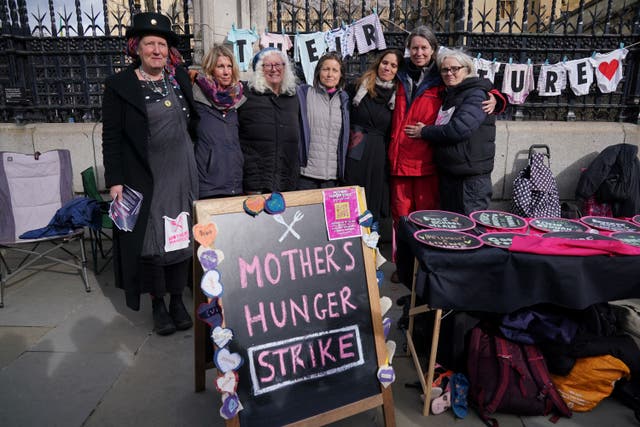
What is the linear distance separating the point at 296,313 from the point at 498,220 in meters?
1.47

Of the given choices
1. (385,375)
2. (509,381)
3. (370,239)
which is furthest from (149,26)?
(509,381)

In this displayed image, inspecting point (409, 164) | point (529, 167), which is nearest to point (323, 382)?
point (409, 164)

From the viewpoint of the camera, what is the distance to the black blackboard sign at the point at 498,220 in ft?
8.51

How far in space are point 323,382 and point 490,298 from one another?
1003 mm

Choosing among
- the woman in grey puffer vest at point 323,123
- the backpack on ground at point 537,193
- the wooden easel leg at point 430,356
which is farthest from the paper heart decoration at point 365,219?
the backpack on ground at point 537,193

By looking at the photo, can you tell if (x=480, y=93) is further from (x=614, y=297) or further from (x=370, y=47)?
(x=370, y=47)

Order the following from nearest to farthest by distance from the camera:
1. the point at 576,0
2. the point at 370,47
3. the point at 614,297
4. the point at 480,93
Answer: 1. the point at 614,297
2. the point at 480,93
3. the point at 370,47
4. the point at 576,0

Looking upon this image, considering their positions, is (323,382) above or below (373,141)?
below

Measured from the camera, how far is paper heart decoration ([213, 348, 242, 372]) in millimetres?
1814

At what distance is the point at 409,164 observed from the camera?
146 inches

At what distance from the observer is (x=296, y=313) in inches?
80.9

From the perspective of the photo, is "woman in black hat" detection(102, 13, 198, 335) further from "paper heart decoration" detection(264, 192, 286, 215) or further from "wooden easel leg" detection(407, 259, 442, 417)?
"wooden easel leg" detection(407, 259, 442, 417)

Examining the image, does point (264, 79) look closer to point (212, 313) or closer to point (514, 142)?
point (212, 313)

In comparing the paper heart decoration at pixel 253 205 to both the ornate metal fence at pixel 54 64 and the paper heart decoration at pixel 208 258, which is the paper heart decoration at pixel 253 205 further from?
the ornate metal fence at pixel 54 64
